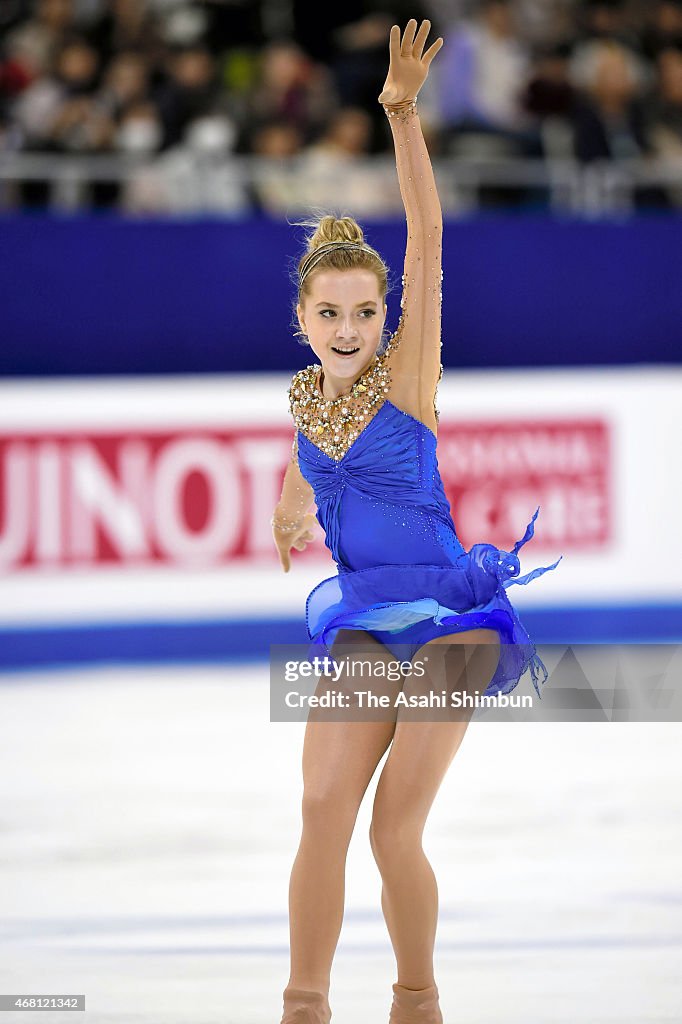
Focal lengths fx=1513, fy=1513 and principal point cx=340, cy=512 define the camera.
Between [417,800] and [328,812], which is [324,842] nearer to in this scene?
[328,812]

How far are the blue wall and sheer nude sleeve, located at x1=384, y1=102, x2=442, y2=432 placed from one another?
409 cm

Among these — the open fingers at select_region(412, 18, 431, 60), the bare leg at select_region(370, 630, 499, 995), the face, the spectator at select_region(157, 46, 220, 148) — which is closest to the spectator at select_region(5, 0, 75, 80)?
the spectator at select_region(157, 46, 220, 148)

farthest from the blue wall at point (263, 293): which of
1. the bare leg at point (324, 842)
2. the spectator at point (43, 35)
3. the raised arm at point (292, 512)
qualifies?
the bare leg at point (324, 842)

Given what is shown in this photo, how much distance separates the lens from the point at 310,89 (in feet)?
24.7

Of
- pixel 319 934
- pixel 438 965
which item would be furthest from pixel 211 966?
pixel 319 934

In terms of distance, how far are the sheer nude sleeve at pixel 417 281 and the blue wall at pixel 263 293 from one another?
161 inches

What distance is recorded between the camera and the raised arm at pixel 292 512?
10.3ft

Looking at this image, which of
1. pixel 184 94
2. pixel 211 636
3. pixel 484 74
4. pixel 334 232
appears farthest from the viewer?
pixel 484 74

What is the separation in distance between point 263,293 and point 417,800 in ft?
16.4

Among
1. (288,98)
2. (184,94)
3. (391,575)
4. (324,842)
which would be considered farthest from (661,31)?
(324,842)

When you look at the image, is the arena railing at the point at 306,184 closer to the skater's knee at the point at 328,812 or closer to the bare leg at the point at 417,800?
the bare leg at the point at 417,800

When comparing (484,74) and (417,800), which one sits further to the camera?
(484,74)

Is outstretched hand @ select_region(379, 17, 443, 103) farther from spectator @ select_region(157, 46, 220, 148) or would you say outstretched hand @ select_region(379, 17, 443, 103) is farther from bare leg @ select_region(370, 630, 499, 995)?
spectator @ select_region(157, 46, 220, 148)

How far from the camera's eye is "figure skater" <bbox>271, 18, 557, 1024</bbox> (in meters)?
2.64
